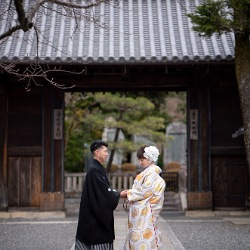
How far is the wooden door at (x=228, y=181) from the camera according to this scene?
1340 cm

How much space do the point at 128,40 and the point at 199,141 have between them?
117 inches

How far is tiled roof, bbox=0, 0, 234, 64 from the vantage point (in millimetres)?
12258

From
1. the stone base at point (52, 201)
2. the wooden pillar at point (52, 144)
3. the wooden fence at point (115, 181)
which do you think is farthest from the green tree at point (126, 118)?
the stone base at point (52, 201)

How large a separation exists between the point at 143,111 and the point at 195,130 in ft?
24.2

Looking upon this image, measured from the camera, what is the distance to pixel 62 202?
1319 cm

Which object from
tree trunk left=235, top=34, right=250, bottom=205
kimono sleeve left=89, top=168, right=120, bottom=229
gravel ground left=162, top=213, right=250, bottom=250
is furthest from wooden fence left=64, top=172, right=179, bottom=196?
kimono sleeve left=89, top=168, right=120, bottom=229

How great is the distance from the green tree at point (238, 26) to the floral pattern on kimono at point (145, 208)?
410cm

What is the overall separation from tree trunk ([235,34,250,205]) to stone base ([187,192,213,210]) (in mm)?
2907

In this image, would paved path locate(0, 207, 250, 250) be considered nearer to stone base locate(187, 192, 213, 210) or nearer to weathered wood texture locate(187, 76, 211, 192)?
Answer: stone base locate(187, 192, 213, 210)

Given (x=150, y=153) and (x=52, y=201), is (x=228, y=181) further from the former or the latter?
(x=150, y=153)

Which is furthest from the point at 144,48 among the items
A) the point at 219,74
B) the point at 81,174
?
the point at 81,174

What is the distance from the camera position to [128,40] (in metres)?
13.5

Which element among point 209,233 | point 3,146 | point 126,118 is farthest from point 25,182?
point 126,118

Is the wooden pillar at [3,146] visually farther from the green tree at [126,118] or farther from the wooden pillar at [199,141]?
the green tree at [126,118]
